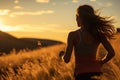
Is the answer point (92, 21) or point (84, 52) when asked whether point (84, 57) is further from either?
point (92, 21)

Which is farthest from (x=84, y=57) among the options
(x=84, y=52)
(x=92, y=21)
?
(x=92, y=21)

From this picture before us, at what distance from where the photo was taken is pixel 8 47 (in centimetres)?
6284

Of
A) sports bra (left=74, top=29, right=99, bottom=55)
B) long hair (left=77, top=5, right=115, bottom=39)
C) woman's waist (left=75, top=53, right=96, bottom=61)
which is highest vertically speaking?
long hair (left=77, top=5, right=115, bottom=39)

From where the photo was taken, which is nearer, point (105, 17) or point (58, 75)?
point (105, 17)

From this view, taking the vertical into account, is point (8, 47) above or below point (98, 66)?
below

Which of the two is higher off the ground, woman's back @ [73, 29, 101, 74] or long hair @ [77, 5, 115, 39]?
long hair @ [77, 5, 115, 39]

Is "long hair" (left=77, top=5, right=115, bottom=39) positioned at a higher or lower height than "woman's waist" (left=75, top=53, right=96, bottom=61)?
higher

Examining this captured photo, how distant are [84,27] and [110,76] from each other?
3.70m

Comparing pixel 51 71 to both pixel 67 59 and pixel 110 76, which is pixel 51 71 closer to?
pixel 110 76

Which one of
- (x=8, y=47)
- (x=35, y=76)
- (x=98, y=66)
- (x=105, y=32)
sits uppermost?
(x=105, y=32)

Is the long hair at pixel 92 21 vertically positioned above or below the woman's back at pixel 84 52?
above

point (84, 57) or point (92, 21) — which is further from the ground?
point (92, 21)

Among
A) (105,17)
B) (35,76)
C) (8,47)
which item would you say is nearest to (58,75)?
(35,76)

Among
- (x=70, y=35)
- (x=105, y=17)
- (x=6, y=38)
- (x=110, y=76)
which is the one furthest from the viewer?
(x=6, y=38)
